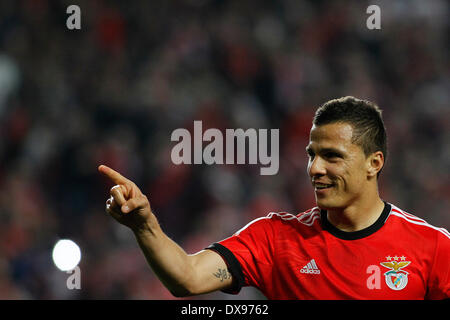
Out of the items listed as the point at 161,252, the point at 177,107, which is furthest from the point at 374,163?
the point at 177,107

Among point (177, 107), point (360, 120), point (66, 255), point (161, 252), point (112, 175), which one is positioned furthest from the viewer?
point (177, 107)

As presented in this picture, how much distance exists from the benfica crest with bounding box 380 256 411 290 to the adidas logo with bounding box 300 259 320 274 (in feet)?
0.81

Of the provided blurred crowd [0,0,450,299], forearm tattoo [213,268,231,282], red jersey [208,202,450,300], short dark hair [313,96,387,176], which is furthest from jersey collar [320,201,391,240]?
blurred crowd [0,0,450,299]

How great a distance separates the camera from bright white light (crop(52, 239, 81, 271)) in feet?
18.1

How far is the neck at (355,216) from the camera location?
280 centimetres

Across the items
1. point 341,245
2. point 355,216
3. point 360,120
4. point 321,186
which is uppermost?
point 360,120

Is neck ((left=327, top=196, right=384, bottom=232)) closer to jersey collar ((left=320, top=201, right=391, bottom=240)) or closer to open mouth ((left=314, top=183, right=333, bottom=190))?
jersey collar ((left=320, top=201, right=391, bottom=240))

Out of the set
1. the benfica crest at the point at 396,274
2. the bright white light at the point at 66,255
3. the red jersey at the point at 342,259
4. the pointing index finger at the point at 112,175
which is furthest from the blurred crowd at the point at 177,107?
the pointing index finger at the point at 112,175

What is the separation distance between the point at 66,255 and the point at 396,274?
3.45 m

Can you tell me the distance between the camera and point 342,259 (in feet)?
8.97

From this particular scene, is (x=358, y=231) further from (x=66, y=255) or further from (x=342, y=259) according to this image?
(x=66, y=255)

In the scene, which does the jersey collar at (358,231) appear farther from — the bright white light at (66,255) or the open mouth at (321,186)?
the bright white light at (66,255)

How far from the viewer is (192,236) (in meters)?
5.88
